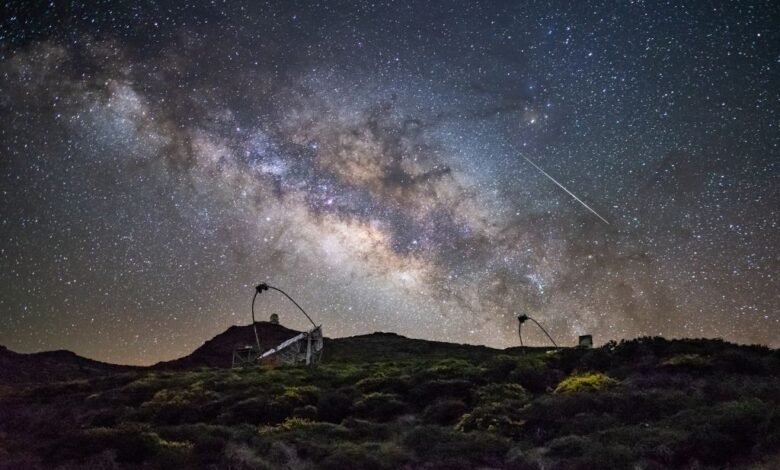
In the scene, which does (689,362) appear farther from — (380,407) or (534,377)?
(380,407)

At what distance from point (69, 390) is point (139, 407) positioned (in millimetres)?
9508

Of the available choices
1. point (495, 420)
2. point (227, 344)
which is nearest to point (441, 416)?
point (495, 420)

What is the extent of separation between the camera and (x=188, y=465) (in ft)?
46.0

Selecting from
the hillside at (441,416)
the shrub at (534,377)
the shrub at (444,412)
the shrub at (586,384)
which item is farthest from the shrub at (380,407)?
the shrub at (586,384)

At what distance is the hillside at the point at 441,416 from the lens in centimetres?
1329

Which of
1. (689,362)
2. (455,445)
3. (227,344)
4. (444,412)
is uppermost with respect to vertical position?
(227,344)

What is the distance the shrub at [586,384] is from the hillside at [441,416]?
9cm

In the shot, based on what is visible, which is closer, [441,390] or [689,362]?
[689,362]

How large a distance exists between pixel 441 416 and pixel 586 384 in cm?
595

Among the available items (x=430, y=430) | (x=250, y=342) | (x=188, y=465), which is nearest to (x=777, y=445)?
(x=430, y=430)

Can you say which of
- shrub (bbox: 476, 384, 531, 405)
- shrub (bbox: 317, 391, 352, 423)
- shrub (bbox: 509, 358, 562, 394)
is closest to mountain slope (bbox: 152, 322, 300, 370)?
shrub (bbox: 317, 391, 352, 423)

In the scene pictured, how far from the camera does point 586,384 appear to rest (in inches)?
820

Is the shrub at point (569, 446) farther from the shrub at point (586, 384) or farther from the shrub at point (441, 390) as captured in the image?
the shrub at point (441, 390)

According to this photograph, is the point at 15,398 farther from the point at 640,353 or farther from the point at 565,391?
the point at 640,353
